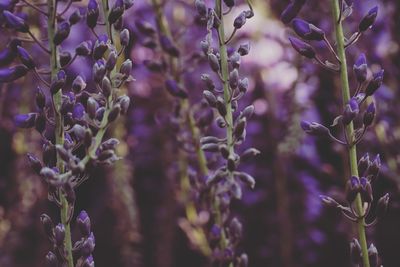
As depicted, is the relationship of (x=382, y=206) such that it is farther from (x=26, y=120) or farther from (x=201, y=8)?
(x=26, y=120)

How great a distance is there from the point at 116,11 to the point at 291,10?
0.36m

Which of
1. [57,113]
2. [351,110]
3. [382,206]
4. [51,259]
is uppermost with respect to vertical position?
[351,110]

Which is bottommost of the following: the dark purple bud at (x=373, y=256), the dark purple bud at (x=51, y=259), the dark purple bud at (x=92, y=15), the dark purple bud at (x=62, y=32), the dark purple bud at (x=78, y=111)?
the dark purple bud at (x=51, y=259)

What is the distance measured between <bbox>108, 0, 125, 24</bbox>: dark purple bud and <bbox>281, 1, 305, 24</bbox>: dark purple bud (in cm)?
34

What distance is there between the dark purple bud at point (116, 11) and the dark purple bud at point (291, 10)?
1.13 feet

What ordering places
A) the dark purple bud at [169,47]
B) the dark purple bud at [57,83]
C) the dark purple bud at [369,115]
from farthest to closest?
the dark purple bud at [169,47]
the dark purple bud at [369,115]
the dark purple bud at [57,83]

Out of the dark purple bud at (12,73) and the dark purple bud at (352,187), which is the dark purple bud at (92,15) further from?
the dark purple bud at (352,187)

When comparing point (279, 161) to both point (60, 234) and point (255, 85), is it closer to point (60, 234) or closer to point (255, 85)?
point (255, 85)

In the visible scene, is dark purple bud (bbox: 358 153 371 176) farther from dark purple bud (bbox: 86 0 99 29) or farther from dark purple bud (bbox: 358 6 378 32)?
dark purple bud (bbox: 86 0 99 29)

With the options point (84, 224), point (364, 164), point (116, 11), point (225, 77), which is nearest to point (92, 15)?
point (116, 11)

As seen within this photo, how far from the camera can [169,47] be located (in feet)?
5.32

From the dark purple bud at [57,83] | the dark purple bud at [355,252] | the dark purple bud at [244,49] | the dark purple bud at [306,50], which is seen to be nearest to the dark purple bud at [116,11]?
the dark purple bud at [57,83]

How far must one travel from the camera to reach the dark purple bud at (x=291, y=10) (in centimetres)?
121

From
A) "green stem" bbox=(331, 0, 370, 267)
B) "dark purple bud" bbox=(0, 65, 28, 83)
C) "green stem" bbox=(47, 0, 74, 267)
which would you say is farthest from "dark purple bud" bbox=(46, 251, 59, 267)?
"green stem" bbox=(331, 0, 370, 267)
